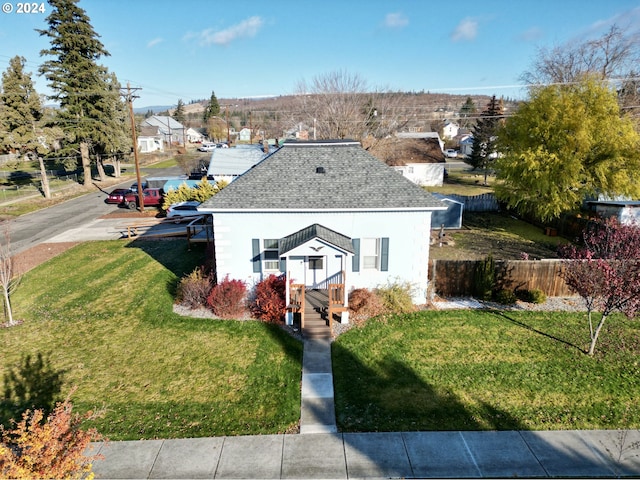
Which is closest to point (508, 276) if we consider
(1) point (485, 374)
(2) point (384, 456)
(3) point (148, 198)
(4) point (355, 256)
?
(1) point (485, 374)

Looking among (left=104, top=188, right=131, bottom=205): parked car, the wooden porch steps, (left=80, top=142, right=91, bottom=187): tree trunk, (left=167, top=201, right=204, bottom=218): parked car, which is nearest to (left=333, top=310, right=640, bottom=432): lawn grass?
the wooden porch steps

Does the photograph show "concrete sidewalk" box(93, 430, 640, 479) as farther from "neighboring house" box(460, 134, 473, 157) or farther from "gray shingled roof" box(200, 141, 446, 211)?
"neighboring house" box(460, 134, 473, 157)

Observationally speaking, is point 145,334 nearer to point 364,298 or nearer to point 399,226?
point 364,298

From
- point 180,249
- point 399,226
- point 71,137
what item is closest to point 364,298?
point 399,226

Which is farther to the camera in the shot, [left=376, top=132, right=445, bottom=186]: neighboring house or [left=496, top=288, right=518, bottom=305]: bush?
[left=376, top=132, right=445, bottom=186]: neighboring house

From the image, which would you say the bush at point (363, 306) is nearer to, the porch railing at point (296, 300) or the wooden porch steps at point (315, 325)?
the wooden porch steps at point (315, 325)

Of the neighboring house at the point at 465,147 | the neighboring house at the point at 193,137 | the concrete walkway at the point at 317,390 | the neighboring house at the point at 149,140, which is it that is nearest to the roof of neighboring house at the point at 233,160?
the concrete walkway at the point at 317,390

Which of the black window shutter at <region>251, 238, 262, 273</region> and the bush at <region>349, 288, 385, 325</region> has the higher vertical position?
the black window shutter at <region>251, 238, 262, 273</region>
